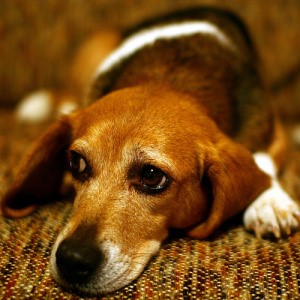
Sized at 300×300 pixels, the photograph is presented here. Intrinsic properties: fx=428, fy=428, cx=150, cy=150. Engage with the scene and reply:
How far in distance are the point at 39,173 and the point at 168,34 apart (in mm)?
1124

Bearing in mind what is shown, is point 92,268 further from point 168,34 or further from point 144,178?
point 168,34

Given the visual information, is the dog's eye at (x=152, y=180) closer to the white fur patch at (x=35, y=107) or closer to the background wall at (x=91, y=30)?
Result: the white fur patch at (x=35, y=107)

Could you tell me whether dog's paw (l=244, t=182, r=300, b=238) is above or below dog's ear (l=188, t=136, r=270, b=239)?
below

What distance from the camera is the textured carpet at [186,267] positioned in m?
1.22

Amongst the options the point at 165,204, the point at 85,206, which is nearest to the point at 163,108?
the point at 165,204

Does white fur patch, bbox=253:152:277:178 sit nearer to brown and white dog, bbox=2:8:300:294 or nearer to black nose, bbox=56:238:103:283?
brown and white dog, bbox=2:8:300:294

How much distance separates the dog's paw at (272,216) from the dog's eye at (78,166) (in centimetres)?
63

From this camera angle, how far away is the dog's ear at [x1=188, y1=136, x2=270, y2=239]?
1.53 meters

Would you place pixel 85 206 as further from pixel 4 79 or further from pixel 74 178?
pixel 4 79

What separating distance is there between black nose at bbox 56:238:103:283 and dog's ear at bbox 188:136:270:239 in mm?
435

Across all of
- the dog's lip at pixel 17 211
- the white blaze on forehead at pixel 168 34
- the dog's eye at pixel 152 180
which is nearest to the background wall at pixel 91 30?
the white blaze on forehead at pixel 168 34

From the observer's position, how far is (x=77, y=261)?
4.08 feet

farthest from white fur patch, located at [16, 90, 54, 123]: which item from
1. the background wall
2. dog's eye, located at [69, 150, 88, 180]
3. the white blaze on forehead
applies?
dog's eye, located at [69, 150, 88, 180]

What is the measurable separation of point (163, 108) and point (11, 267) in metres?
0.74
